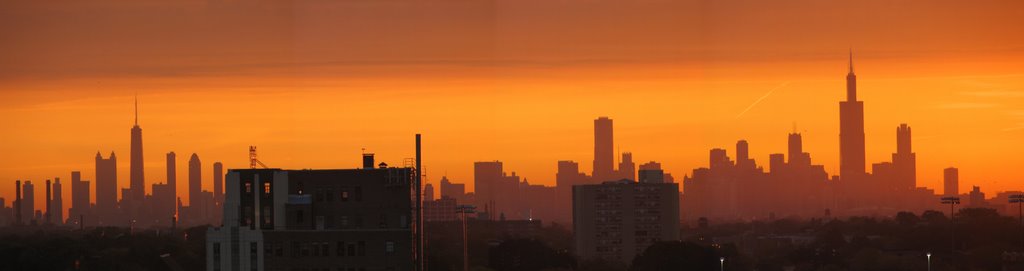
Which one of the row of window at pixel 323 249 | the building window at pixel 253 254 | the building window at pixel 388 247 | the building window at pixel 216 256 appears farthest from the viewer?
the building window at pixel 216 256

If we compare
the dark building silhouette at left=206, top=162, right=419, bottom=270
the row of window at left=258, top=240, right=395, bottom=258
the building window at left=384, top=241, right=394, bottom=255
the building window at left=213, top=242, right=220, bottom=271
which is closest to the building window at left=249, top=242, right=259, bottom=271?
the dark building silhouette at left=206, top=162, right=419, bottom=270

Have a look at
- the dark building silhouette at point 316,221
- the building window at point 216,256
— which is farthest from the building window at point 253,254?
the building window at point 216,256

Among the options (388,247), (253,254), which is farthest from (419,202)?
(253,254)

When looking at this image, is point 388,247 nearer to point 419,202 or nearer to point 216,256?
point 419,202

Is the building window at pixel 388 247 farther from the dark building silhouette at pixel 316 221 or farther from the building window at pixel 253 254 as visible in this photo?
the building window at pixel 253 254

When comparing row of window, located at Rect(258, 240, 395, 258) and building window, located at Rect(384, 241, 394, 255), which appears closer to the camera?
building window, located at Rect(384, 241, 394, 255)

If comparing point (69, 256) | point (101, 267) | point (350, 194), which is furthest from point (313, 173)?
point (69, 256)

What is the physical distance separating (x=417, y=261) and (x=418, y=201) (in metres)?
4.55

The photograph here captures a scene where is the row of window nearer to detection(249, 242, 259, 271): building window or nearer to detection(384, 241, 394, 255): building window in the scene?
detection(384, 241, 394, 255): building window

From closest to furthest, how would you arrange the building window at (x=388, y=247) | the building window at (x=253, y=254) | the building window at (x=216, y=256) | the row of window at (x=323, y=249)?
the building window at (x=388, y=247), the row of window at (x=323, y=249), the building window at (x=253, y=254), the building window at (x=216, y=256)

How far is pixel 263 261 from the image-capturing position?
75750 millimetres

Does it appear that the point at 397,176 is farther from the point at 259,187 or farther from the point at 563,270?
the point at 563,270

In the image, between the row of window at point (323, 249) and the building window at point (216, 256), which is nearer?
the row of window at point (323, 249)

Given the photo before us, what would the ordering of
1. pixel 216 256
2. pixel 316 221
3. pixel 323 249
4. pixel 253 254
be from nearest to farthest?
pixel 323 249
pixel 253 254
pixel 316 221
pixel 216 256
